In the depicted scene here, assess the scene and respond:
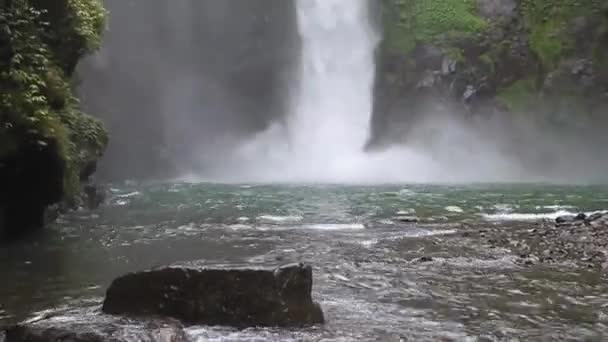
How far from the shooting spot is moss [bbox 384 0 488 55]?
31906mm

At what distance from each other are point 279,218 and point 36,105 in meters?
5.58

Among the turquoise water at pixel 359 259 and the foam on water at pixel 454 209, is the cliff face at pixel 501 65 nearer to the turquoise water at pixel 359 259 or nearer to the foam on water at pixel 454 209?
the turquoise water at pixel 359 259

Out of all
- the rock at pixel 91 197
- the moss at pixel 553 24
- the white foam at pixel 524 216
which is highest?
the moss at pixel 553 24

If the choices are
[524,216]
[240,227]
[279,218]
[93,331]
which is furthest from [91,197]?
[93,331]

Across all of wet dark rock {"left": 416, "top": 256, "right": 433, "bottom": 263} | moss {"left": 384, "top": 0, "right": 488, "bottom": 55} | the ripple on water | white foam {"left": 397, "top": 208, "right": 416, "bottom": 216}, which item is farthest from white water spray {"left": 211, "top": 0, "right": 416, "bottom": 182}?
wet dark rock {"left": 416, "top": 256, "right": 433, "bottom": 263}

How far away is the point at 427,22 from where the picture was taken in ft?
109

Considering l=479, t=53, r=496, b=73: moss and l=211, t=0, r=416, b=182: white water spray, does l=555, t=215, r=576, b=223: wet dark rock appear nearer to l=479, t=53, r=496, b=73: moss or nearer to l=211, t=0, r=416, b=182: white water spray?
l=211, t=0, r=416, b=182: white water spray

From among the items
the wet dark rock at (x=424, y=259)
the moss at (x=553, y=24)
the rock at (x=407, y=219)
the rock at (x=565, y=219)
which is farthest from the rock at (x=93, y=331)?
the moss at (x=553, y=24)

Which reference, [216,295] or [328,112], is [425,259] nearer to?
[216,295]

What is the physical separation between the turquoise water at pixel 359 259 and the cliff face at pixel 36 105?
0.76m

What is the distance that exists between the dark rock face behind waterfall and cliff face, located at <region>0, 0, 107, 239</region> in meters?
18.7

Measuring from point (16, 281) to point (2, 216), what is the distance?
3917 mm

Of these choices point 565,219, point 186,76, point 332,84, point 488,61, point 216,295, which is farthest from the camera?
point 186,76

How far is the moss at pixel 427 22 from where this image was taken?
1256 inches
